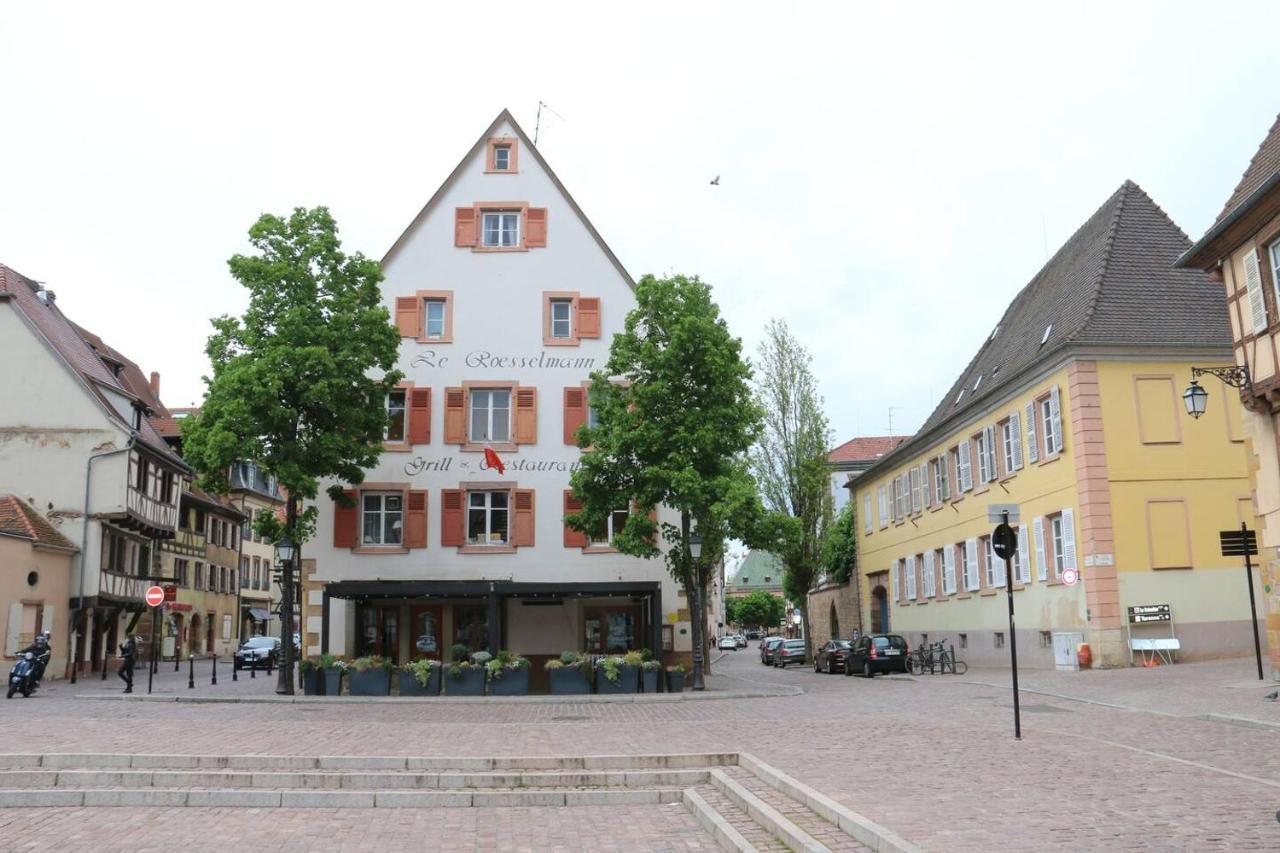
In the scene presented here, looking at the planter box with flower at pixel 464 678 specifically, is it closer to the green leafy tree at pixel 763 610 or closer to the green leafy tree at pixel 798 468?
the green leafy tree at pixel 798 468

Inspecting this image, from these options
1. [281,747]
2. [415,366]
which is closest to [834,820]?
[281,747]

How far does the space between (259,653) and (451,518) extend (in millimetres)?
15957

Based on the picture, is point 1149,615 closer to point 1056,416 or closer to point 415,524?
point 1056,416

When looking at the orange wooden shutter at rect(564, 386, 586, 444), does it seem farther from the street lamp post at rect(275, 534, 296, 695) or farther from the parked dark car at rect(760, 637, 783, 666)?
the parked dark car at rect(760, 637, 783, 666)

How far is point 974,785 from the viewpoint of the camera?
1048 centimetres

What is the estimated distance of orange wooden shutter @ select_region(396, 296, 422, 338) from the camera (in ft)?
108

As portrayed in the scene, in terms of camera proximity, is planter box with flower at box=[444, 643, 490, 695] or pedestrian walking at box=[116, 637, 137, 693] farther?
pedestrian walking at box=[116, 637, 137, 693]

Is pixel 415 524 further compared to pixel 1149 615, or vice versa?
pixel 415 524

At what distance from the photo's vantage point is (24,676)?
28.2 m

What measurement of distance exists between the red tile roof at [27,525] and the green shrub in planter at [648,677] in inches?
Result: 756

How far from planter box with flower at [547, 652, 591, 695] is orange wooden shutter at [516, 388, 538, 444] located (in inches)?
275

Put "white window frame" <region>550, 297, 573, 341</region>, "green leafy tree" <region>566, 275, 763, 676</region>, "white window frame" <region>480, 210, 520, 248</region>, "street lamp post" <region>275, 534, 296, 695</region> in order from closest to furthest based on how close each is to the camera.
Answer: "street lamp post" <region>275, 534, 296, 695</region> < "green leafy tree" <region>566, 275, 763, 676</region> < "white window frame" <region>550, 297, 573, 341</region> < "white window frame" <region>480, 210, 520, 248</region>

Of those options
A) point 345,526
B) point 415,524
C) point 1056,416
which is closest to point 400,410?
point 415,524

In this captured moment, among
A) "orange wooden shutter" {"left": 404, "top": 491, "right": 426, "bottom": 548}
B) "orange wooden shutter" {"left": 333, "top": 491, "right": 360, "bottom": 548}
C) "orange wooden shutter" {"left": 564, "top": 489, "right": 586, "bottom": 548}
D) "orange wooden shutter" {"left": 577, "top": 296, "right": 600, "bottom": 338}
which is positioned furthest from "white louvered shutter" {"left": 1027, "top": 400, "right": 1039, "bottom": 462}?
"orange wooden shutter" {"left": 333, "top": 491, "right": 360, "bottom": 548}
